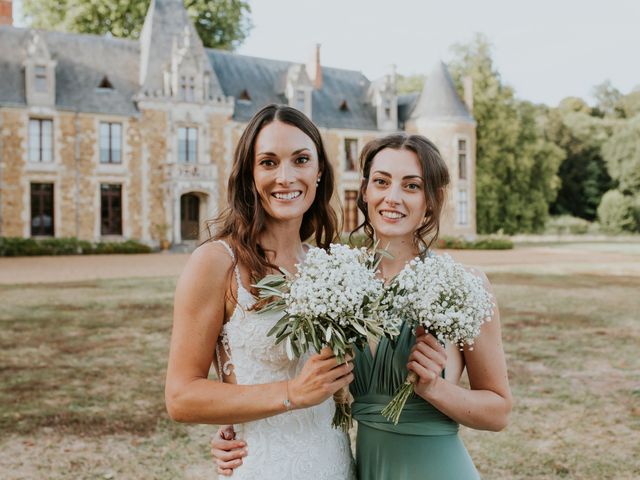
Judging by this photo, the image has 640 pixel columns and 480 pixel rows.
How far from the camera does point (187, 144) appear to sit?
26766mm

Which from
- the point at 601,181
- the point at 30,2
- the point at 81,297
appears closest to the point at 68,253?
the point at 81,297

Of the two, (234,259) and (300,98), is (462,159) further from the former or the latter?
(234,259)

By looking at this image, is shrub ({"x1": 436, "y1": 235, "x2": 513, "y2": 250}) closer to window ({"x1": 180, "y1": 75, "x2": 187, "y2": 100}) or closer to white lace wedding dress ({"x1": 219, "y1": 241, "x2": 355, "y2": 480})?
window ({"x1": 180, "y1": 75, "x2": 187, "y2": 100})

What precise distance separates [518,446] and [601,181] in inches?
1878

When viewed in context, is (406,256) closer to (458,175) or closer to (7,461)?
(7,461)

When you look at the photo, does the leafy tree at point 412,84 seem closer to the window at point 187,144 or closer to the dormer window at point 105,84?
the window at point 187,144

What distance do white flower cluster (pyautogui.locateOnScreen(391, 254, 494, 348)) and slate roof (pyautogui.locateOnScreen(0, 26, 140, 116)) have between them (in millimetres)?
25659

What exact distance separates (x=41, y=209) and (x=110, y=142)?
150 inches

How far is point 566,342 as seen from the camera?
8125mm

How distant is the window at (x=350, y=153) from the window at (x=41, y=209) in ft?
44.3

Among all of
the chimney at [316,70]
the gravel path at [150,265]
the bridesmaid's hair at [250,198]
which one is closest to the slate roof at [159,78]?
the chimney at [316,70]

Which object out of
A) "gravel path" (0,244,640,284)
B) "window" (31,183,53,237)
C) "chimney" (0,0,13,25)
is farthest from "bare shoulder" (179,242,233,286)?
"chimney" (0,0,13,25)

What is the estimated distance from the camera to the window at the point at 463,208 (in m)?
31.1

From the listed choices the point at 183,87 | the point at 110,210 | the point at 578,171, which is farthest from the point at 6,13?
the point at 578,171
